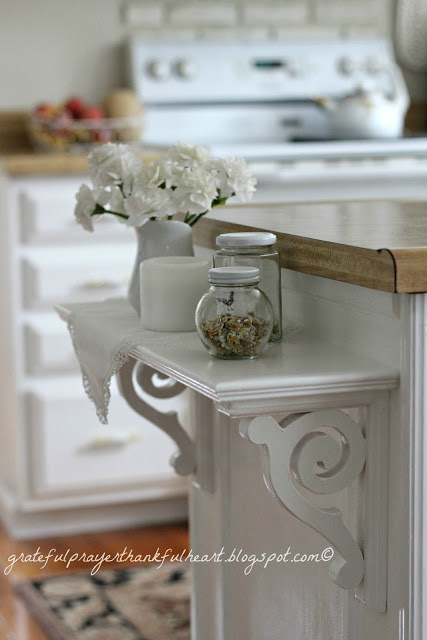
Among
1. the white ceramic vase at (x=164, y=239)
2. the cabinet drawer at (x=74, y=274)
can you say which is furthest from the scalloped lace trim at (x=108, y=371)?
the cabinet drawer at (x=74, y=274)

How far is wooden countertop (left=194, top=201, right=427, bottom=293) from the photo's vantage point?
1.03m

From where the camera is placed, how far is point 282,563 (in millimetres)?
1359

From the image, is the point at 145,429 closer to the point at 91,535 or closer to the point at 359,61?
the point at 91,535

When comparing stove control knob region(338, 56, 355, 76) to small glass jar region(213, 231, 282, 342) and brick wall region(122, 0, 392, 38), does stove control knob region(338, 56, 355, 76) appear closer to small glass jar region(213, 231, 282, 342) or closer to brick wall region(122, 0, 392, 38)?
brick wall region(122, 0, 392, 38)

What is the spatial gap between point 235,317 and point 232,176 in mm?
283

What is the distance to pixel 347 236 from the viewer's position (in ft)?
3.97

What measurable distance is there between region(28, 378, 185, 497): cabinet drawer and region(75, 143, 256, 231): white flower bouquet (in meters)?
1.42

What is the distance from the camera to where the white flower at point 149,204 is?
4.29 ft

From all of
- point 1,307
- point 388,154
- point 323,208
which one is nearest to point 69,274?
point 1,307

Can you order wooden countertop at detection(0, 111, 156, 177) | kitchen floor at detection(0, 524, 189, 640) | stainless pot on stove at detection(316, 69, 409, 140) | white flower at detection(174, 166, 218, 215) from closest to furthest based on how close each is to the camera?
white flower at detection(174, 166, 218, 215), kitchen floor at detection(0, 524, 189, 640), wooden countertop at detection(0, 111, 156, 177), stainless pot on stove at detection(316, 69, 409, 140)

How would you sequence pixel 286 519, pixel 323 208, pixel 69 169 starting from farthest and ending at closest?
pixel 69 169, pixel 323 208, pixel 286 519

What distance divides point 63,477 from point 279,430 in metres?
1.78

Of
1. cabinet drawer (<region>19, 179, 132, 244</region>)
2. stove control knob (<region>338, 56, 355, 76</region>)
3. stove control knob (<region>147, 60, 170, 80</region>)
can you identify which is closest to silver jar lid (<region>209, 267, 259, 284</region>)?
cabinet drawer (<region>19, 179, 132, 244</region>)

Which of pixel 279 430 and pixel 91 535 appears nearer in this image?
pixel 279 430
